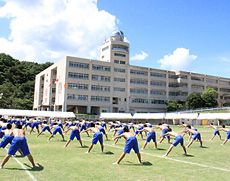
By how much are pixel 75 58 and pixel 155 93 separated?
28818 mm

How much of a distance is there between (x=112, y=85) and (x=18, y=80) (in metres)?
43.1

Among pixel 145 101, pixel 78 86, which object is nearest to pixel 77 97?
pixel 78 86

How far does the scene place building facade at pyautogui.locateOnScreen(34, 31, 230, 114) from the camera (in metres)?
76.8

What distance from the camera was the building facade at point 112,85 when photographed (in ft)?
252

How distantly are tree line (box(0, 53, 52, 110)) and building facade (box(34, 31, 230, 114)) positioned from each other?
612 centimetres

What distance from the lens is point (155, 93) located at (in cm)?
8981

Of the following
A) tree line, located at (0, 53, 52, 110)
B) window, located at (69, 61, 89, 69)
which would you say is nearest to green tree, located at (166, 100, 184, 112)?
window, located at (69, 61, 89, 69)

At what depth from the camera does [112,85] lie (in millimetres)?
82062

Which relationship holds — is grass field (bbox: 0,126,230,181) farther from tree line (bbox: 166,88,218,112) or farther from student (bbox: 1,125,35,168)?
tree line (bbox: 166,88,218,112)

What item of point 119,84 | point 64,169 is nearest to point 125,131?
point 64,169

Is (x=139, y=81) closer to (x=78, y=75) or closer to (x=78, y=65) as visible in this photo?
(x=78, y=75)

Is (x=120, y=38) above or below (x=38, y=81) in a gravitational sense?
above

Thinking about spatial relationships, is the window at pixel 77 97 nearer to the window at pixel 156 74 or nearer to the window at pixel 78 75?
the window at pixel 78 75

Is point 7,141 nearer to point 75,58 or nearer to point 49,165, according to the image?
point 49,165
